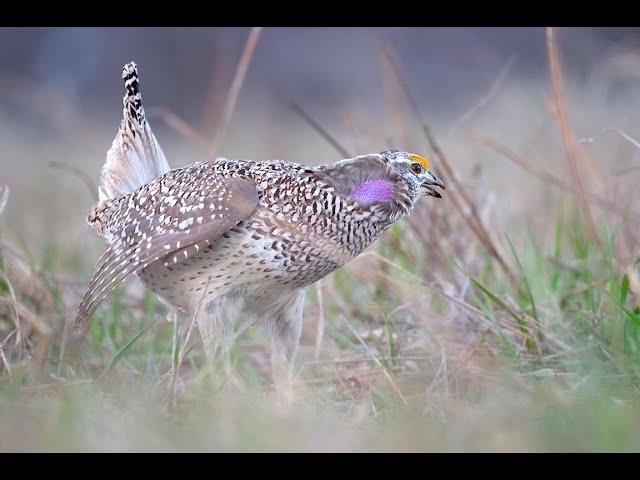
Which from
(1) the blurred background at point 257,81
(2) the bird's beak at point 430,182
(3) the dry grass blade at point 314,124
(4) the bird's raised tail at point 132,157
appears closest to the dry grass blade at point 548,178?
(2) the bird's beak at point 430,182

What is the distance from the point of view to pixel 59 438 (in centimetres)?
342

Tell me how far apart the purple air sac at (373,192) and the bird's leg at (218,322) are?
2.28ft

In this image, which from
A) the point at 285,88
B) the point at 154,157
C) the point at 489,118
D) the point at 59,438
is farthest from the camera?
the point at 285,88

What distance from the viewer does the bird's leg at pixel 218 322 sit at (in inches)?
186

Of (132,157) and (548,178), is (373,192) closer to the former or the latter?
(548,178)

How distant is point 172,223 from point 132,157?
1.10m

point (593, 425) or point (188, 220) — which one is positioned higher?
point (188, 220)

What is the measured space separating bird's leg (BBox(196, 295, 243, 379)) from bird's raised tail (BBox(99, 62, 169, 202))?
4.07ft

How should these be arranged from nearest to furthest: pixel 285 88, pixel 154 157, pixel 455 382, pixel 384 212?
pixel 455 382 < pixel 384 212 < pixel 154 157 < pixel 285 88

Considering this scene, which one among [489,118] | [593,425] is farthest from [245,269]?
[489,118]

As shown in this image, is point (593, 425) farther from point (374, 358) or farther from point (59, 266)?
point (59, 266)

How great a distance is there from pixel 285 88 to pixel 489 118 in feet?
13.9

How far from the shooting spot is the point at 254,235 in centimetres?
465

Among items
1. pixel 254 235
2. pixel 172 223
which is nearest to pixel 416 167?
pixel 254 235
